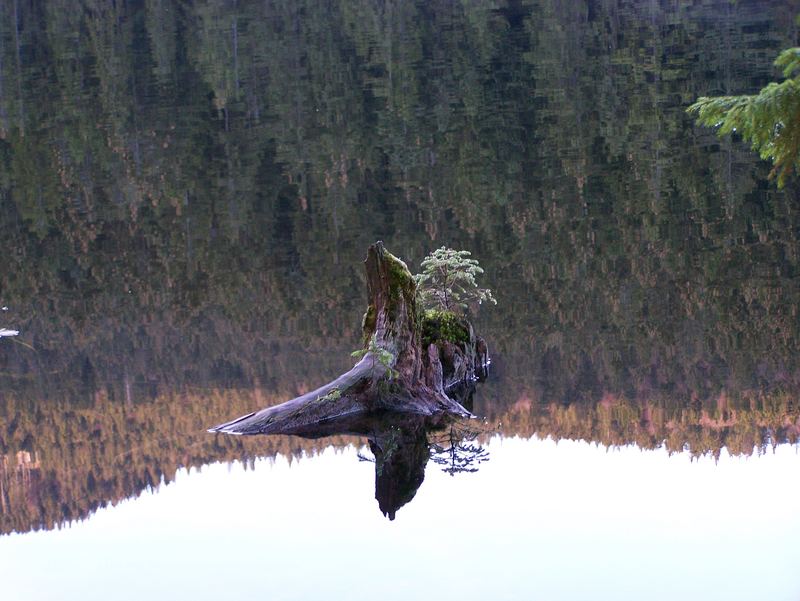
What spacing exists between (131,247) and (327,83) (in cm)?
2112

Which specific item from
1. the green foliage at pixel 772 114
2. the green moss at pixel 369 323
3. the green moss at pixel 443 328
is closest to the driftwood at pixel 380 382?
the green moss at pixel 369 323

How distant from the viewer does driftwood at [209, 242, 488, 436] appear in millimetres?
12297

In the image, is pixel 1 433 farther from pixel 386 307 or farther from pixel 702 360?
pixel 702 360

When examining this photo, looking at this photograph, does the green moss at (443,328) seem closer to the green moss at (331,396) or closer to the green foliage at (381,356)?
the green foliage at (381,356)

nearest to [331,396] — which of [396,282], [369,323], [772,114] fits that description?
[369,323]

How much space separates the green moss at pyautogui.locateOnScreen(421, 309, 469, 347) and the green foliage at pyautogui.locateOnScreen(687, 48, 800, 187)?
18.0 ft

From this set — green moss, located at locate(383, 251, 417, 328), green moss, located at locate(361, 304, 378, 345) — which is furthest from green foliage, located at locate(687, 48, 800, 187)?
green moss, located at locate(361, 304, 378, 345)

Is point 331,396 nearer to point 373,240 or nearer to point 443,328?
point 443,328

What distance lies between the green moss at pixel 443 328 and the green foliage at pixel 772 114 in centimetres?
550

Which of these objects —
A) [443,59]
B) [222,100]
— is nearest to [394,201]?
[222,100]

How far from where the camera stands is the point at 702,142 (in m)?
29.1

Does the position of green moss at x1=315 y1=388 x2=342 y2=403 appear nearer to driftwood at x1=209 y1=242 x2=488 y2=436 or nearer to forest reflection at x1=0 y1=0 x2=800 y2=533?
driftwood at x1=209 y1=242 x2=488 y2=436

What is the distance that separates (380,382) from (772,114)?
5714mm

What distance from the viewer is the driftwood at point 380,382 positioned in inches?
484
